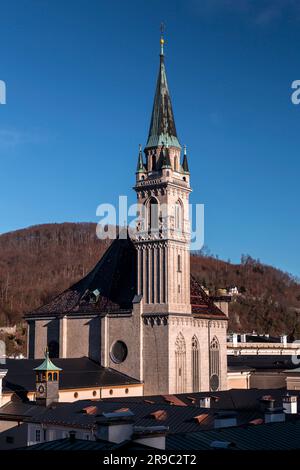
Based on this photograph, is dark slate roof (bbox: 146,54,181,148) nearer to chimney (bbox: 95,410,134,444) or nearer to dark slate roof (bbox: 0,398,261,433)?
dark slate roof (bbox: 0,398,261,433)

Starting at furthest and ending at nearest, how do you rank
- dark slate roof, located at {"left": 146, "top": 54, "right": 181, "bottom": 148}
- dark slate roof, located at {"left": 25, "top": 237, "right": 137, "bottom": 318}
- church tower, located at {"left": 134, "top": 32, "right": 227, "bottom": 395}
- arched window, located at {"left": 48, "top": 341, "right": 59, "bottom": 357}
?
arched window, located at {"left": 48, "top": 341, "right": 59, "bottom": 357} → dark slate roof, located at {"left": 146, "top": 54, "right": 181, "bottom": 148} → dark slate roof, located at {"left": 25, "top": 237, "right": 137, "bottom": 318} → church tower, located at {"left": 134, "top": 32, "right": 227, "bottom": 395}

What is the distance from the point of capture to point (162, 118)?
232 feet

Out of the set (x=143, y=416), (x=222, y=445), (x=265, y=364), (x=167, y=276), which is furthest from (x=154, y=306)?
(x=222, y=445)

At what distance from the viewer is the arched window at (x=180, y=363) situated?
6656 cm

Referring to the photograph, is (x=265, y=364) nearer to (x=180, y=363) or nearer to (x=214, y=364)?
(x=214, y=364)

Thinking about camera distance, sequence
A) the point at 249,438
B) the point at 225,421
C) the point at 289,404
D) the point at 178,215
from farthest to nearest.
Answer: the point at 178,215
the point at 289,404
the point at 225,421
the point at 249,438

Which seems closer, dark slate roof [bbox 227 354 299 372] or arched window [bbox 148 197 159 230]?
arched window [bbox 148 197 159 230]

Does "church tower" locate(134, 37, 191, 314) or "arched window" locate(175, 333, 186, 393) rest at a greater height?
"church tower" locate(134, 37, 191, 314)

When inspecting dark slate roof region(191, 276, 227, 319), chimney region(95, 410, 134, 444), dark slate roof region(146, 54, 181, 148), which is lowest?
chimney region(95, 410, 134, 444)

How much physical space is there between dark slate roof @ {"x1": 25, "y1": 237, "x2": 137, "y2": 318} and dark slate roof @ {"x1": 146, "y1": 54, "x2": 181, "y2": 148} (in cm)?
958

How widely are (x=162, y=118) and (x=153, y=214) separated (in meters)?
8.76

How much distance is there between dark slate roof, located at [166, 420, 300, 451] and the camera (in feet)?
96.1

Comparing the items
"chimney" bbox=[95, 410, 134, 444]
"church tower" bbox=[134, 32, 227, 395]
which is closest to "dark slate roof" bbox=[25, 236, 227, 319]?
"church tower" bbox=[134, 32, 227, 395]
